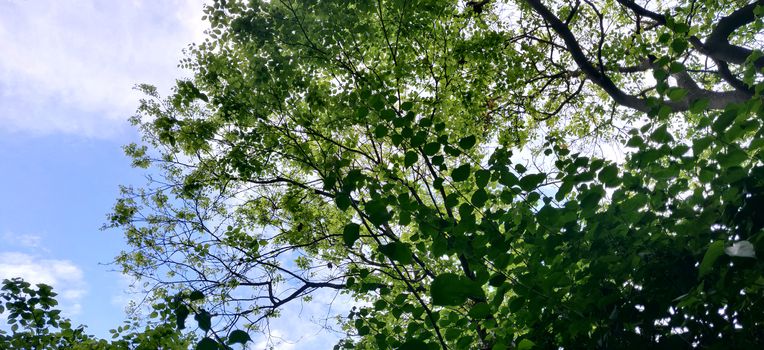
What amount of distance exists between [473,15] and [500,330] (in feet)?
24.5

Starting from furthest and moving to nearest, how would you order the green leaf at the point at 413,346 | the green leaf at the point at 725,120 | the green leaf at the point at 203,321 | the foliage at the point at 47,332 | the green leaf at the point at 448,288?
the foliage at the point at 47,332
the green leaf at the point at 725,120
the green leaf at the point at 413,346
the green leaf at the point at 203,321
the green leaf at the point at 448,288

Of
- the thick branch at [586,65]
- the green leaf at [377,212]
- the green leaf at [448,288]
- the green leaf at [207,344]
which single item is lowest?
the green leaf at [207,344]

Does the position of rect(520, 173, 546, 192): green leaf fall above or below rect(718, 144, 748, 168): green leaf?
above

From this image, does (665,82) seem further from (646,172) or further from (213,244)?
(213,244)

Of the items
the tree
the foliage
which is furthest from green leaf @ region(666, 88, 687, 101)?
the foliage

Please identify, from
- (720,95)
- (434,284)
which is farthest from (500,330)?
(720,95)

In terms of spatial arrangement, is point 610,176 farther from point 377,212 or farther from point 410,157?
point 377,212

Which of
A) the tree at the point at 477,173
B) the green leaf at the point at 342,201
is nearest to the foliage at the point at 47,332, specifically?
the tree at the point at 477,173

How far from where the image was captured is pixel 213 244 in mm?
7922

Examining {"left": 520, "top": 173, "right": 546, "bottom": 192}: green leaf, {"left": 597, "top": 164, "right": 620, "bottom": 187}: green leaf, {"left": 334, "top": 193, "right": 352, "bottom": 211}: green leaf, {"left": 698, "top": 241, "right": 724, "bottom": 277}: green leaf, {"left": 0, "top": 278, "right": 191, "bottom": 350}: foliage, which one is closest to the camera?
{"left": 698, "top": 241, "right": 724, "bottom": 277}: green leaf

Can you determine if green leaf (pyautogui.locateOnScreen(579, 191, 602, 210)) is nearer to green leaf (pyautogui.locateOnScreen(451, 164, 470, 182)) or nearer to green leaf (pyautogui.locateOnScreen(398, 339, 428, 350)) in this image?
green leaf (pyautogui.locateOnScreen(451, 164, 470, 182))

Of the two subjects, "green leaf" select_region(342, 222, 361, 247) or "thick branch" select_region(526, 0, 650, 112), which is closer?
"green leaf" select_region(342, 222, 361, 247)

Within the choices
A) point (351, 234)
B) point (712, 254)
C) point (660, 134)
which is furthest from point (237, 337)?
point (660, 134)

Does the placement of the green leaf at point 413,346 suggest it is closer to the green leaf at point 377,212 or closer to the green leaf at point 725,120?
the green leaf at point 377,212
